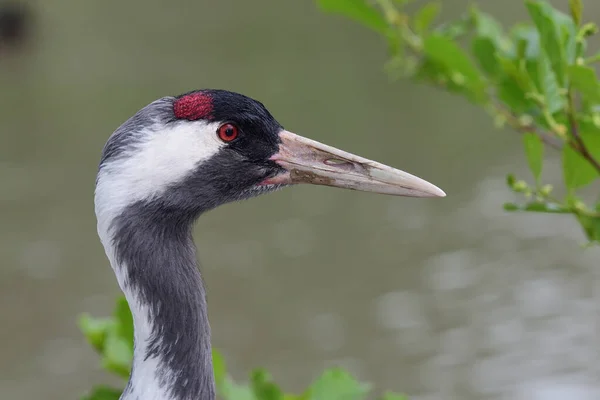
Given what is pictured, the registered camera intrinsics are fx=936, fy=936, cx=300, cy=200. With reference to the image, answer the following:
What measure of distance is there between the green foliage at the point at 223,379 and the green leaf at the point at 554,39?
1118mm

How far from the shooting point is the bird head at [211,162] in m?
Answer: 2.38

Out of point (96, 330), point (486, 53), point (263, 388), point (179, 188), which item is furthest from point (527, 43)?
point (96, 330)

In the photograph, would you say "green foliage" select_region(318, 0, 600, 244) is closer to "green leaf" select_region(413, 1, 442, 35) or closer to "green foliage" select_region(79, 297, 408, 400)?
"green leaf" select_region(413, 1, 442, 35)

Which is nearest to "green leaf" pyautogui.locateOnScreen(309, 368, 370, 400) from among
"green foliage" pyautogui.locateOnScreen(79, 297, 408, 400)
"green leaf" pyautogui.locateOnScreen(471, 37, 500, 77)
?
"green foliage" pyautogui.locateOnScreen(79, 297, 408, 400)

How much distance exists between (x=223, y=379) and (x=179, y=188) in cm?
92

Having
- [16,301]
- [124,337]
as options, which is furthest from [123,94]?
[124,337]

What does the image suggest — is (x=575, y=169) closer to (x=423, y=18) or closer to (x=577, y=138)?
(x=577, y=138)

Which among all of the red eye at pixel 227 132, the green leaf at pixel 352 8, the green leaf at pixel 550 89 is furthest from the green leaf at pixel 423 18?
the red eye at pixel 227 132

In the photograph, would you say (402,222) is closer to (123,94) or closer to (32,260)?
(32,260)

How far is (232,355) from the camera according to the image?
7430 millimetres

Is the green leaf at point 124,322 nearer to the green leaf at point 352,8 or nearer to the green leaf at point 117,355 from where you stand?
the green leaf at point 117,355

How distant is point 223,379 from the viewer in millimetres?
3125

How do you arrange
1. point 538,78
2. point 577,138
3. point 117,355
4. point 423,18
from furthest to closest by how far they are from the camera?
point 423,18
point 117,355
point 538,78
point 577,138

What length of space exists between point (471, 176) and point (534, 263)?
213cm
